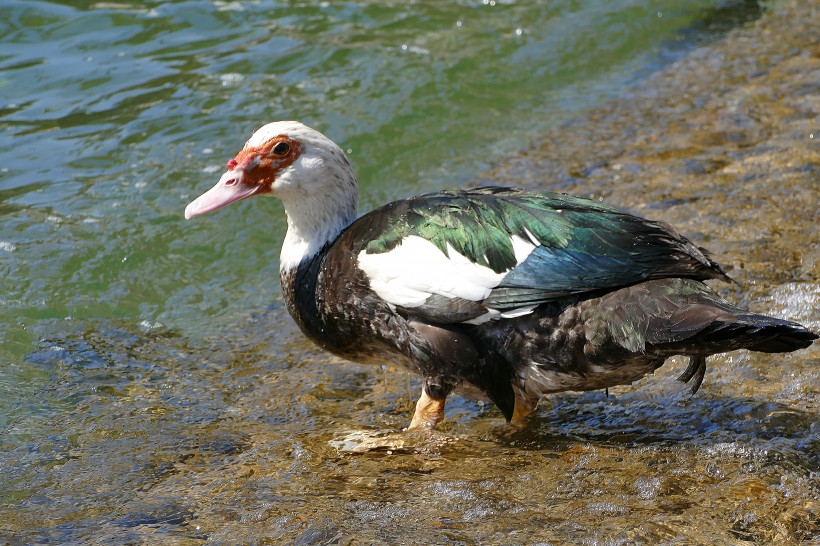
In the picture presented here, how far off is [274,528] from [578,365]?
56.2 inches

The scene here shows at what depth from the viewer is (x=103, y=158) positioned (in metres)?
7.57

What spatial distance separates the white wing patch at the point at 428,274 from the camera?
13.2 feet

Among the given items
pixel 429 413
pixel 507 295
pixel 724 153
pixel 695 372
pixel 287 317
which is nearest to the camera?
pixel 507 295

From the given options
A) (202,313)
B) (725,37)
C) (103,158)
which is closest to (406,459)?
(202,313)

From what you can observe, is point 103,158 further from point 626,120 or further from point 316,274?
point 626,120

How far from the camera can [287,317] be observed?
232 inches

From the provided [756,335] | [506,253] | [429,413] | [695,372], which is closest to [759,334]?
[756,335]

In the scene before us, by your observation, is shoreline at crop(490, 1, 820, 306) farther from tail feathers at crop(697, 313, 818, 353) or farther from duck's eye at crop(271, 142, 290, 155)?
duck's eye at crop(271, 142, 290, 155)

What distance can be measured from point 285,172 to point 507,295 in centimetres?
141

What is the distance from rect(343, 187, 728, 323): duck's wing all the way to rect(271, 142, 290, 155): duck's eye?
2.21 ft

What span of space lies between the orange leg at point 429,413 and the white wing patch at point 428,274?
19.0 inches

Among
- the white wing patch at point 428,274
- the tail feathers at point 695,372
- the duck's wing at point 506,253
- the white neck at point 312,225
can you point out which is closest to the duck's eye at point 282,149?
the white neck at point 312,225

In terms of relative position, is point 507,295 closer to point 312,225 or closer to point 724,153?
point 312,225

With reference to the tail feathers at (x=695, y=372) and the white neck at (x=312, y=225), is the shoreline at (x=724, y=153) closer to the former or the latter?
the tail feathers at (x=695, y=372)
